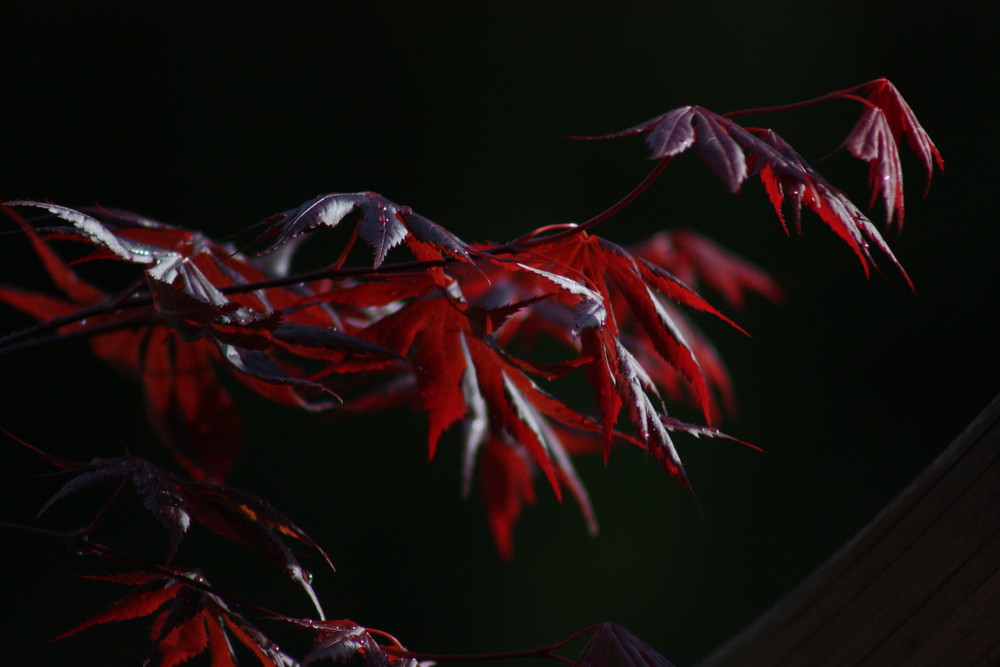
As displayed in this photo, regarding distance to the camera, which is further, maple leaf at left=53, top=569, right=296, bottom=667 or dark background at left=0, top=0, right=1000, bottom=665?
dark background at left=0, top=0, right=1000, bottom=665

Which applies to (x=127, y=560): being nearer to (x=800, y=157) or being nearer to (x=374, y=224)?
(x=374, y=224)

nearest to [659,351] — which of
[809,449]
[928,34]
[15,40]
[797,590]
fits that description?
[797,590]

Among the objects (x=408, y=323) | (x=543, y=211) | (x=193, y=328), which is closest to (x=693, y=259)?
(x=408, y=323)

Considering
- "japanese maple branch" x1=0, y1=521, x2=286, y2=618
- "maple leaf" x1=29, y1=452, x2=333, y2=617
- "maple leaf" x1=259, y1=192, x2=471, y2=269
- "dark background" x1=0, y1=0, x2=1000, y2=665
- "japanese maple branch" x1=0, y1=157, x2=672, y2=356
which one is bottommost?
"dark background" x1=0, y1=0, x2=1000, y2=665

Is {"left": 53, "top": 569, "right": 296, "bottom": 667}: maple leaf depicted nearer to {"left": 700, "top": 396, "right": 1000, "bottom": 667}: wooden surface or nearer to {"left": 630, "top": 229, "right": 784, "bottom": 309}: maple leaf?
{"left": 700, "top": 396, "right": 1000, "bottom": 667}: wooden surface

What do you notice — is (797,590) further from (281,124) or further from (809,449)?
(281,124)

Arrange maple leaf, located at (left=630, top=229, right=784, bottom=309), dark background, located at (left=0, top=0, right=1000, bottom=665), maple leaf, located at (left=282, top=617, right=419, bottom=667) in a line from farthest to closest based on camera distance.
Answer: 1. dark background, located at (left=0, top=0, right=1000, bottom=665)
2. maple leaf, located at (left=630, top=229, right=784, bottom=309)
3. maple leaf, located at (left=282, top=617, right=419, bottom=667)

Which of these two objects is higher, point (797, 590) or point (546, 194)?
point (797, 590)

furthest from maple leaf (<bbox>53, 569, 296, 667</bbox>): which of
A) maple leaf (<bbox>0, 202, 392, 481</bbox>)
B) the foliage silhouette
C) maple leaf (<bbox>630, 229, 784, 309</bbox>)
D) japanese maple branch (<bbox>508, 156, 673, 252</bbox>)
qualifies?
maple leaf (<bbox>630, 229, 784, 309</bbox>)
